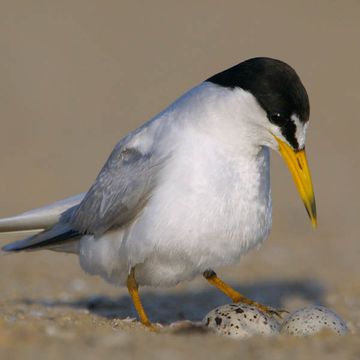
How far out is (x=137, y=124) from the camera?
16.3 m

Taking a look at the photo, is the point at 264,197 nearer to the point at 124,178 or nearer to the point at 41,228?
the point at 124,178

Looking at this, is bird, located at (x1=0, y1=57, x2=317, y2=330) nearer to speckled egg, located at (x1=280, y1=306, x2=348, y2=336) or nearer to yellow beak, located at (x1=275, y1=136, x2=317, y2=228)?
yellow beak, located at (x1=275, y1=136, x2=317, y2=228)

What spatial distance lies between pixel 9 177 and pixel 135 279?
267 inches

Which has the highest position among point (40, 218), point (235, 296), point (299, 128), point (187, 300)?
point (299, 128)

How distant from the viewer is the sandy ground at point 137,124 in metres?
5.18

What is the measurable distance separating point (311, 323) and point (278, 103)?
1.25 meters

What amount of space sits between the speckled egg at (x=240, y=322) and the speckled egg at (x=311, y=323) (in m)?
0.09

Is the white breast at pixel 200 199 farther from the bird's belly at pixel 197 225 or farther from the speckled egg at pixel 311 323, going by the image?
the speckled egg at pixel 311 323

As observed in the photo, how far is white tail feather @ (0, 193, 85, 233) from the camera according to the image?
22.9ft

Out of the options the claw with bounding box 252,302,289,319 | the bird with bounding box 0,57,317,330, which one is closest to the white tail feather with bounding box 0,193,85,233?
the bird with bounding box 0,57,317,330

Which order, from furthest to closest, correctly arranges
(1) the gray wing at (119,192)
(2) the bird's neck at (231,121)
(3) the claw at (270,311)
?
1. (3) the claw at (270,311)
2. (1) the gray wing at (119,192)
3. (2) the bird's neck at (231,121)

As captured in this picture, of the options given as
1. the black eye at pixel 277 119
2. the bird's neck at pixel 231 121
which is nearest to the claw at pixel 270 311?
the bird's neck at pixel 231 121

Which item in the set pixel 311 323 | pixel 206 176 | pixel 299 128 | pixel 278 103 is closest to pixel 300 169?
pixel 299 128

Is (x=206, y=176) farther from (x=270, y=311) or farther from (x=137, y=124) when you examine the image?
(x=137, y=124)
